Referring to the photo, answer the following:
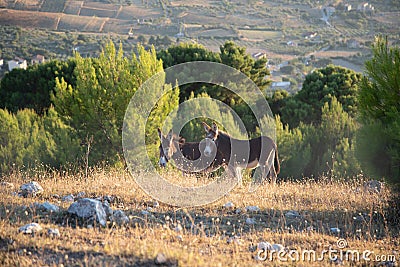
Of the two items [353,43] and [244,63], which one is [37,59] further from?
[353,43]

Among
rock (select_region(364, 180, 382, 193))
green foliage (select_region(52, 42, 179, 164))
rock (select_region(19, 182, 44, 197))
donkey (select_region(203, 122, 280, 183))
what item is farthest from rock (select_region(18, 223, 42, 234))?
green foliage (select_region(52, 42, 179, 164))

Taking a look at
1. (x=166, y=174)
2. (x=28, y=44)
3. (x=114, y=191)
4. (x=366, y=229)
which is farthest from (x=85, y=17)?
(x=366, y=229)

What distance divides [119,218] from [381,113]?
16.2 feet

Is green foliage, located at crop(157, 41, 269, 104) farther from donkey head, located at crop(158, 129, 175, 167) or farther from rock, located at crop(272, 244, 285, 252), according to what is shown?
rock, located at crop(272, 244, 285, 252)

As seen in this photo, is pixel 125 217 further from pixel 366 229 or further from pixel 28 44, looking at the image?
pixel 28 44

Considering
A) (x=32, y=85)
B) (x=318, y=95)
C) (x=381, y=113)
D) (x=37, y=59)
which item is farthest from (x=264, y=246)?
(x=37, y=59)

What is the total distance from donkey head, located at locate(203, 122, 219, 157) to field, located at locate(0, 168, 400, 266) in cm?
143

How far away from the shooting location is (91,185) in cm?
855

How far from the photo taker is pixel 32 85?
92.4ft

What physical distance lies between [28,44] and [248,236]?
107 ft

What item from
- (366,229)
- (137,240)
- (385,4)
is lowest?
(366,229)

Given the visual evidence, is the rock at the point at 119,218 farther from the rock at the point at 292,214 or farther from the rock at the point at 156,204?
the rock at the point at 292,214

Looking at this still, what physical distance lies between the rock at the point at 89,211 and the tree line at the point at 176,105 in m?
3.29

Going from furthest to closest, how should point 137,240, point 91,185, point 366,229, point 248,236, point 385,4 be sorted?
point 385,4 < point 91,185 < point 366,229 < point 248,236 < point 137,240
